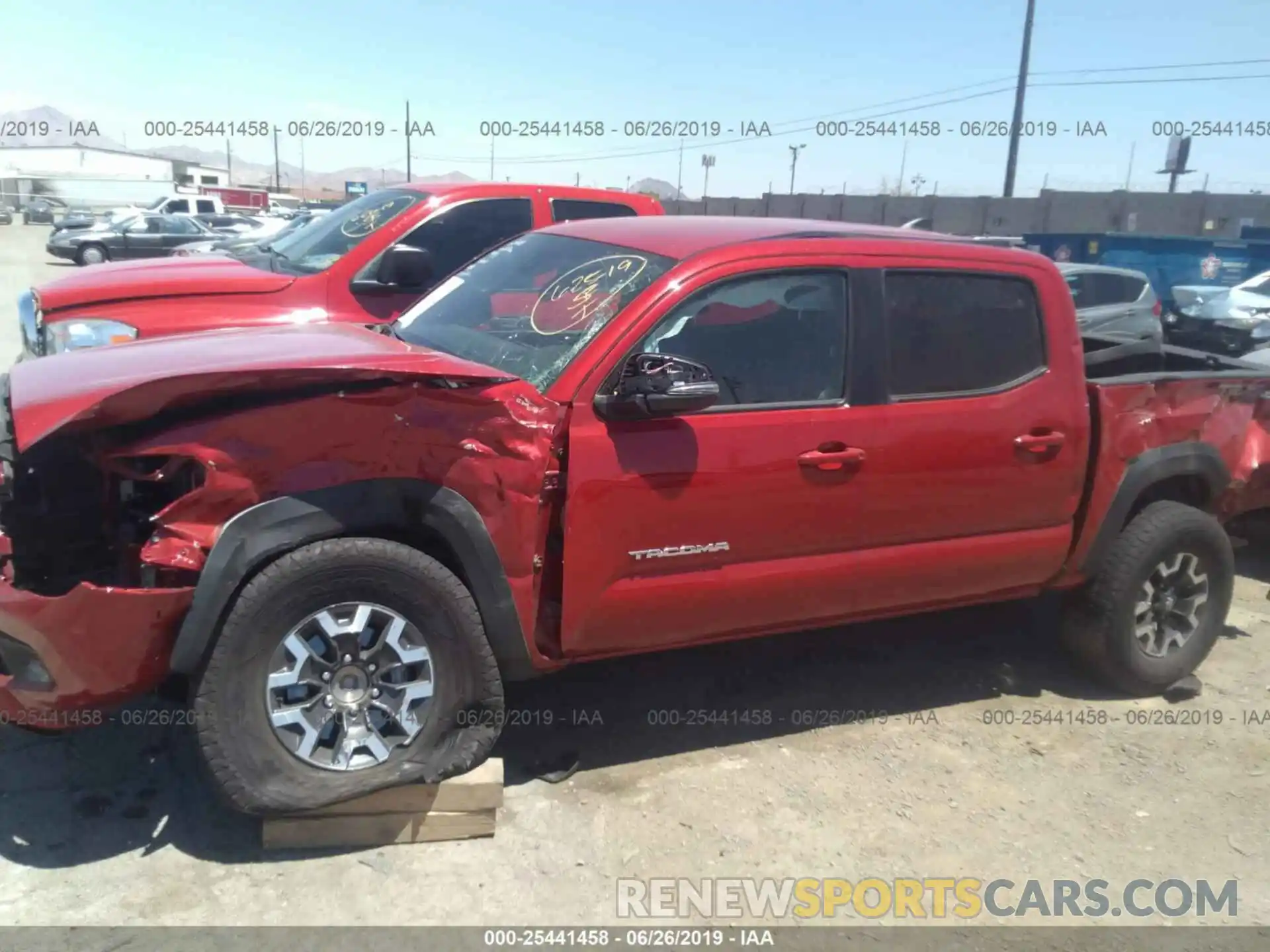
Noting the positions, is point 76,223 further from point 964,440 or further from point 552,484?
point 964,440

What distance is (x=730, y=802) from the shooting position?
3639mm

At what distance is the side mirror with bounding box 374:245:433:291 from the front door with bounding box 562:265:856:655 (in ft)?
8.68

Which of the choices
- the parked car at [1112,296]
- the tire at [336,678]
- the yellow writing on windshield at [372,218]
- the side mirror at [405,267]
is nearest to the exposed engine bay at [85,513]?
the tire at [336,678]

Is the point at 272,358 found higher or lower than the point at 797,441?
higher

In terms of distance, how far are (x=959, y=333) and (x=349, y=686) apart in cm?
269

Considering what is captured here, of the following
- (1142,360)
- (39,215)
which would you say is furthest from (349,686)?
(39,215)

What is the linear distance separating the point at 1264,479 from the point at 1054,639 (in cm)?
127

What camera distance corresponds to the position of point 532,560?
3.33m

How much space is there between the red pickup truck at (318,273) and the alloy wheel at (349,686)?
2885 millimetres

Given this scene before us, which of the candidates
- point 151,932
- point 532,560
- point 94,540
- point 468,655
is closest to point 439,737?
point 468,655

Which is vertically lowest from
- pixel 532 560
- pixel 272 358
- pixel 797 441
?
pixel 532 560

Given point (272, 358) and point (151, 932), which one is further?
point (272, 358)

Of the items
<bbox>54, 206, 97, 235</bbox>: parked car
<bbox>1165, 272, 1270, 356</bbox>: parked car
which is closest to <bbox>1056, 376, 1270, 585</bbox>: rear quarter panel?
<bbox>1165, 272, 1270, 356</bbox>: parked car

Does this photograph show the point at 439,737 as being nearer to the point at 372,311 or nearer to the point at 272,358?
the point at 272,358
